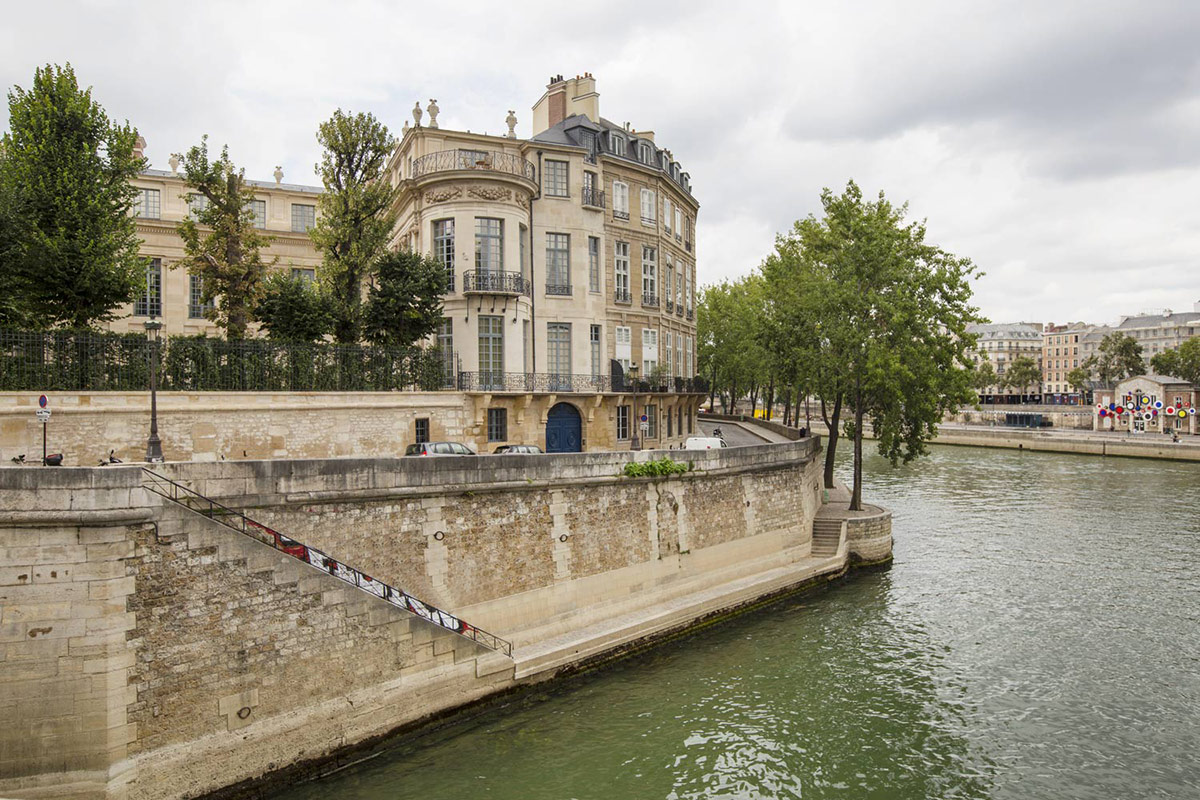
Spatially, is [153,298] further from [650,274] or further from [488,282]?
[650,274]

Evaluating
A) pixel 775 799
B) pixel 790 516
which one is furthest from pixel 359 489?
pixel 790 516

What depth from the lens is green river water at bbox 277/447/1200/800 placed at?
13227 millimetres

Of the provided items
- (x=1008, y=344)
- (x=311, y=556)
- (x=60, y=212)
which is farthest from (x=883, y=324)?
(x=1008, y=344)

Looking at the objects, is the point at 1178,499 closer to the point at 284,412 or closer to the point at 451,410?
the point at 451,410

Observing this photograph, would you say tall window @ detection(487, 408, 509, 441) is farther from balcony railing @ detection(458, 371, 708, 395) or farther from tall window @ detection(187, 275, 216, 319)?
tall window @ detection(187, 275, 216, 319)

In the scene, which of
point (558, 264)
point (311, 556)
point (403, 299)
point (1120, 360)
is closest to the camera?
point (311, 556)

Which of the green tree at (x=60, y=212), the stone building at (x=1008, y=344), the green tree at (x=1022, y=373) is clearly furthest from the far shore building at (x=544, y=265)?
the stone building at (x=1008, y=344)

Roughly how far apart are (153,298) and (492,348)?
17718 mm

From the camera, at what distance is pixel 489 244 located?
27109 millimetres

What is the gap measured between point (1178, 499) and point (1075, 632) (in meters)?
26.5

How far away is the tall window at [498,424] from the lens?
26.2m

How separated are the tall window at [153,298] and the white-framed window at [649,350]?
69.6 feet

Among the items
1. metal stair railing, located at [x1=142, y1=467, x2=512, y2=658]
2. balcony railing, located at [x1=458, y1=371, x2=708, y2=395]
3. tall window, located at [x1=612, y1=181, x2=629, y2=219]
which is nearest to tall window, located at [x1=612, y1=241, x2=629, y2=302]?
tall window, located at [x1=612, y1=181, x2=629, y2=219]

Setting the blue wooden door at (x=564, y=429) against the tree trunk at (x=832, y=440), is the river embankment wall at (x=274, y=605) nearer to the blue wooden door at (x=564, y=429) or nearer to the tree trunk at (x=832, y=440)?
the blue wooden door at (x=564, y=429)
